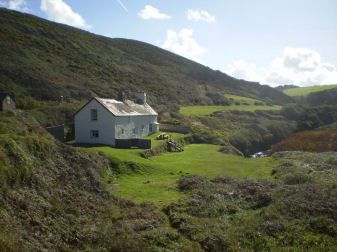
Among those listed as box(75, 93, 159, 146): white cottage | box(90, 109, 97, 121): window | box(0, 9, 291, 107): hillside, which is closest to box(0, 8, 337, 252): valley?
box(90, 109, 97, 121): window

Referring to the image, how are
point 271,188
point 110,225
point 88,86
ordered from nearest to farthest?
point 110,225, point 271,188, point 88,86

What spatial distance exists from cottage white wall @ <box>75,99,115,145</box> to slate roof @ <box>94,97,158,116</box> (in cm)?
66

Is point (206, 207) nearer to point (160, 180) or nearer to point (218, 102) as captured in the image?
point (160, 180)

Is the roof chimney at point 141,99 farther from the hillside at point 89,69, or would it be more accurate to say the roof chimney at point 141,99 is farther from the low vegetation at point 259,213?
the low vegetation at point 259,213

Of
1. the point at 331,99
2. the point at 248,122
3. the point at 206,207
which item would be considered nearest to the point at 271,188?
the point at 206,207

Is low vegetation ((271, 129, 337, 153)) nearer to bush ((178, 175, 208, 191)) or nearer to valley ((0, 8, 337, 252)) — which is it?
valley ((0, 8, 337, 252))

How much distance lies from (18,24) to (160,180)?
9572cm

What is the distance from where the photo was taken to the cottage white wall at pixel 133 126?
46.2 m

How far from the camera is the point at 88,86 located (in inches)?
3492

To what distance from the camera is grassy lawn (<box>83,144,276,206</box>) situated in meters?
27.3

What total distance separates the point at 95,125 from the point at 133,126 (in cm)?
617

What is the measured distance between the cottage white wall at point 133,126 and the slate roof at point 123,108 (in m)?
0.53

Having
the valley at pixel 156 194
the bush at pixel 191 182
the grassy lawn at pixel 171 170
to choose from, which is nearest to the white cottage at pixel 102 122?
the valley at pixel 156 194

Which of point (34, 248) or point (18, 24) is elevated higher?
point (18, 24)
